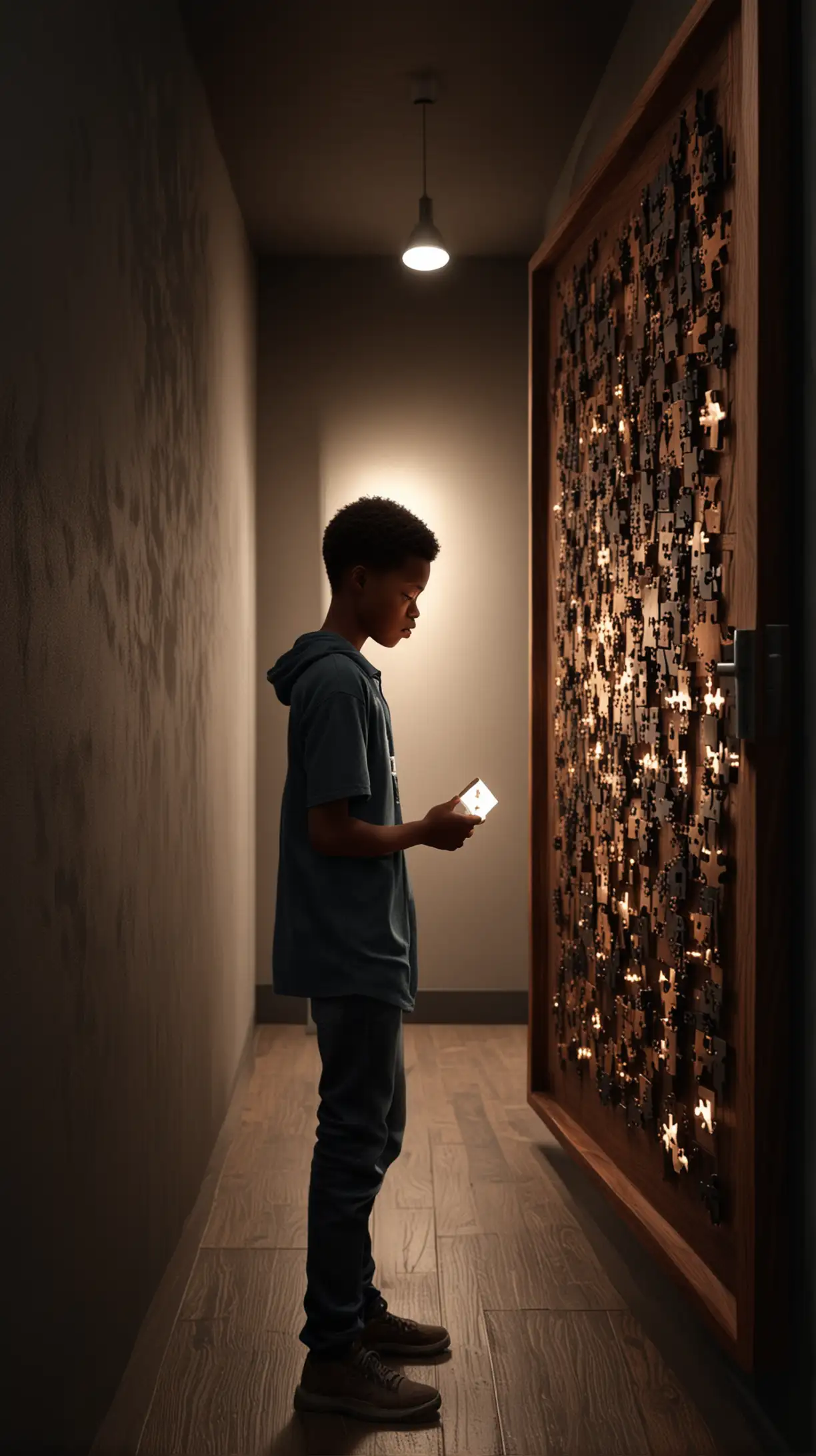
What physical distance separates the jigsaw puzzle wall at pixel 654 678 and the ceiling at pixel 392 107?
0.76m

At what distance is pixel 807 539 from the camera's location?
1558 mm

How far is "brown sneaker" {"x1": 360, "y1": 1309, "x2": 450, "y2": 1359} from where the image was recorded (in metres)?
1.96

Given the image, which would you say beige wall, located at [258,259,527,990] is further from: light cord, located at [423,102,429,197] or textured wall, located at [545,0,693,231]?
textured wall, located at [545,0,693,231]

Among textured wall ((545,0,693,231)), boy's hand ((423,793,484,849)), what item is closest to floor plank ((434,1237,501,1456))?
boy's hand ((423,793,484,849))

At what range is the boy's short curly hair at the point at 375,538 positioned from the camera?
74.5 inches

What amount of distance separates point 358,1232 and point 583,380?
5.89ft

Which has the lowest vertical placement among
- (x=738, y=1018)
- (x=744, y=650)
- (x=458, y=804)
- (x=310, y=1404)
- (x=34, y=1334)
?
(x=310, y=1404)

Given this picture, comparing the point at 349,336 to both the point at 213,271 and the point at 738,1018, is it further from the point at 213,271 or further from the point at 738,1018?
the point at 738,1018

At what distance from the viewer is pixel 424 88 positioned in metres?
3.16

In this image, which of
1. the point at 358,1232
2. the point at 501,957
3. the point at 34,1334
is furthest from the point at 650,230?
the point at 501,957

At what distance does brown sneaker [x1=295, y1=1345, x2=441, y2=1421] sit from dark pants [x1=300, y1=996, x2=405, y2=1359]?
29 mm

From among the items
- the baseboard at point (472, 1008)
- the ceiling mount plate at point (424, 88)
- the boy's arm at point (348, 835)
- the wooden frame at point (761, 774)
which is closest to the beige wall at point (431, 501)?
the baseboard at point (472, 1008)

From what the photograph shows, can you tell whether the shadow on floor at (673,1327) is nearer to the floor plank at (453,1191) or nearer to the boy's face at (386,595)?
the floor plank at (453,1191)

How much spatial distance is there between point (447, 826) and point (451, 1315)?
3.16ft
